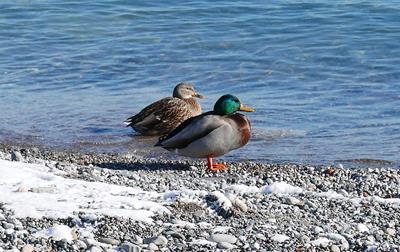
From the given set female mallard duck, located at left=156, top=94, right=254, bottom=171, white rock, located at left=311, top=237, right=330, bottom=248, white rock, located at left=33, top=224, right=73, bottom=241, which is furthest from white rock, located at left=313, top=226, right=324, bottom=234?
female mallard duck, located at left=156, top=94, right=254, bottom=171

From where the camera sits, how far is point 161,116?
13328 millimetres

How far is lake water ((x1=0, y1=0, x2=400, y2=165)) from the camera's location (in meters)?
13.0

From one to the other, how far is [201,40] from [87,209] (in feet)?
42.1

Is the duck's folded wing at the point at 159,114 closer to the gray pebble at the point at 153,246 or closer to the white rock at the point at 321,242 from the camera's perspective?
the white rock at the point at 321,242

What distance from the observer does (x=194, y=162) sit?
37.2 ft

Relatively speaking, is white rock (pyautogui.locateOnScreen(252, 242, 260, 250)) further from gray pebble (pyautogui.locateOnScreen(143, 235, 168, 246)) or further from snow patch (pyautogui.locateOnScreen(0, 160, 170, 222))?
snow patch (pyautogui.locateOnScreen(0, 160, 170, 222))

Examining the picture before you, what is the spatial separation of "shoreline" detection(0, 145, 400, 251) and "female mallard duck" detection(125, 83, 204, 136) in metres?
2.62

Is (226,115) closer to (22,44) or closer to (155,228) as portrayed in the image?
(155,228)

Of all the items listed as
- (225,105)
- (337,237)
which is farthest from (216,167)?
(337,237)

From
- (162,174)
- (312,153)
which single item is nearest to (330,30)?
(312,153)

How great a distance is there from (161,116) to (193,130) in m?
2.72

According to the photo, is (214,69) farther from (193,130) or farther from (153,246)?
(153,246)

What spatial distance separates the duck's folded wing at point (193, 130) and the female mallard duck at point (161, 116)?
239cm

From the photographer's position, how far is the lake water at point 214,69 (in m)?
13.0
